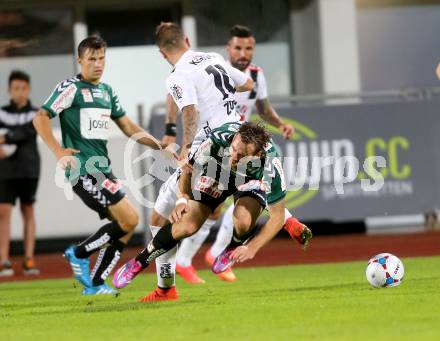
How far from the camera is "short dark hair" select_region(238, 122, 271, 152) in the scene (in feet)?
27.1

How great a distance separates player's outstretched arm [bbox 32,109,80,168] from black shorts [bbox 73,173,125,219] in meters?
0.29

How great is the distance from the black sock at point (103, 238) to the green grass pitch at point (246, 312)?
47cm

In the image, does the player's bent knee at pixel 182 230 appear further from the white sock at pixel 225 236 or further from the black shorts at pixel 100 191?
the white sock at pixel 225 236

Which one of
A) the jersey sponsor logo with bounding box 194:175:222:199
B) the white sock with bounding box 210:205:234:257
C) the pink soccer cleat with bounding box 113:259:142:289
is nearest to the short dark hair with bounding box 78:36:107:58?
the jersey sponsor logo with bounding box 194:175:222:199

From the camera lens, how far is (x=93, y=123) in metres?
10.5

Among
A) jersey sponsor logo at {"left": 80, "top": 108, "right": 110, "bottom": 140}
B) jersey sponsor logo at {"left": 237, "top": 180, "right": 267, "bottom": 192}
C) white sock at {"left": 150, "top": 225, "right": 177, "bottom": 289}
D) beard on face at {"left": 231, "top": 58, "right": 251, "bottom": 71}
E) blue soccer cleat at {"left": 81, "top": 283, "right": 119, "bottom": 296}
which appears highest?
beard on face at {"left": 231, "top": 58, "right": 251, "bottom": 71}

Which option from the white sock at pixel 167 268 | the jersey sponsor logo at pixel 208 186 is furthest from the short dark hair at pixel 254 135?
the white sock at pixel 167 268

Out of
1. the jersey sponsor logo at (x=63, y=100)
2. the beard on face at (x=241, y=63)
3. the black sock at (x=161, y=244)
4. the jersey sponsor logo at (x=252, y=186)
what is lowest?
the black sock at (x=161, y=244)

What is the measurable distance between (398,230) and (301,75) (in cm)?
334

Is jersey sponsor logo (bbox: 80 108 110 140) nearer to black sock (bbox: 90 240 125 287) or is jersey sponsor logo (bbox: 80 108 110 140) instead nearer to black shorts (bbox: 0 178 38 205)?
black sock (bbox: 90 240 125 287)

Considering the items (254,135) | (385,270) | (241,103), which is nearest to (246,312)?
(254,135)

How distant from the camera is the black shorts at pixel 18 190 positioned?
14.2 metres

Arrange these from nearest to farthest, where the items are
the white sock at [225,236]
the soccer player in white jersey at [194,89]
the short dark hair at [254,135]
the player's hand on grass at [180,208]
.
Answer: the short dark hair at [254,135]
the player's hand on grass at [180,208]
the soccer player in white jersey at [194,89]
the white sock at [225,236]

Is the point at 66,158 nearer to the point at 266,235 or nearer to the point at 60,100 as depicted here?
the point at 60,100
